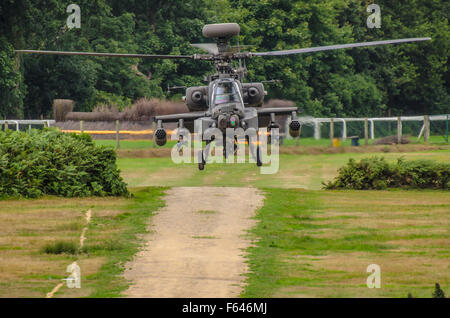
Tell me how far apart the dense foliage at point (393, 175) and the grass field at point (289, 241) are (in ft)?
2.79

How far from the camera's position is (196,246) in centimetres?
2175

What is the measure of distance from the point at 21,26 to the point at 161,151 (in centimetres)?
2197

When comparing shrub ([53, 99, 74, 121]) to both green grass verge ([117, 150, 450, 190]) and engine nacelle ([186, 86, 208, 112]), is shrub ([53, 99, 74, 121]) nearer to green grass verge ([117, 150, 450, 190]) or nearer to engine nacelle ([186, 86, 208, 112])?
green grass verge ([117, 150, 450, 190])

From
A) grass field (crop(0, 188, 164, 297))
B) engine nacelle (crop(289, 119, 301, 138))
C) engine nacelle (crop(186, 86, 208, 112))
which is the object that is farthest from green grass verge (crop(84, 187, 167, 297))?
engine nacelle (crop(289, 119, 301, 138))

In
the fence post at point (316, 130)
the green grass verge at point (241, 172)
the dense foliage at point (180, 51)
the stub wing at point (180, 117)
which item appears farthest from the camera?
the dense foliage at point (180, 51)

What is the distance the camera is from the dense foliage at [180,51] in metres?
70.7

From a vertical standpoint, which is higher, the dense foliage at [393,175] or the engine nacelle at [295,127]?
the engine nacelle at [295,127]

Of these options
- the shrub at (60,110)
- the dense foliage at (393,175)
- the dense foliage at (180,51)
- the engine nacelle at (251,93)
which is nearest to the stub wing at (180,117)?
the engine nacelle at (251,93)

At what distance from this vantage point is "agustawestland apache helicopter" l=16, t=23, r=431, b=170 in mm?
27047

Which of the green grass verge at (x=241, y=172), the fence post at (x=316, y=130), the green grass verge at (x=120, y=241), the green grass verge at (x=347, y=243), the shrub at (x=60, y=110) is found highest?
the shrub at (x=60, y=110)

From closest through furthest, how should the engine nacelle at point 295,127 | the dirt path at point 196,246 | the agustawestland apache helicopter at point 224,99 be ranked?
the dirt path at point 196,246 < the agustawestland apache helicopter at point 224,99 < the engine nacelle at point 295,127

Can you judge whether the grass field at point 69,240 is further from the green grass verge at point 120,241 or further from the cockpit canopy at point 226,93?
the cockpit canopy at point 226,93

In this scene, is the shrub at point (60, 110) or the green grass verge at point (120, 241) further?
the shrub at point (60, 110)
